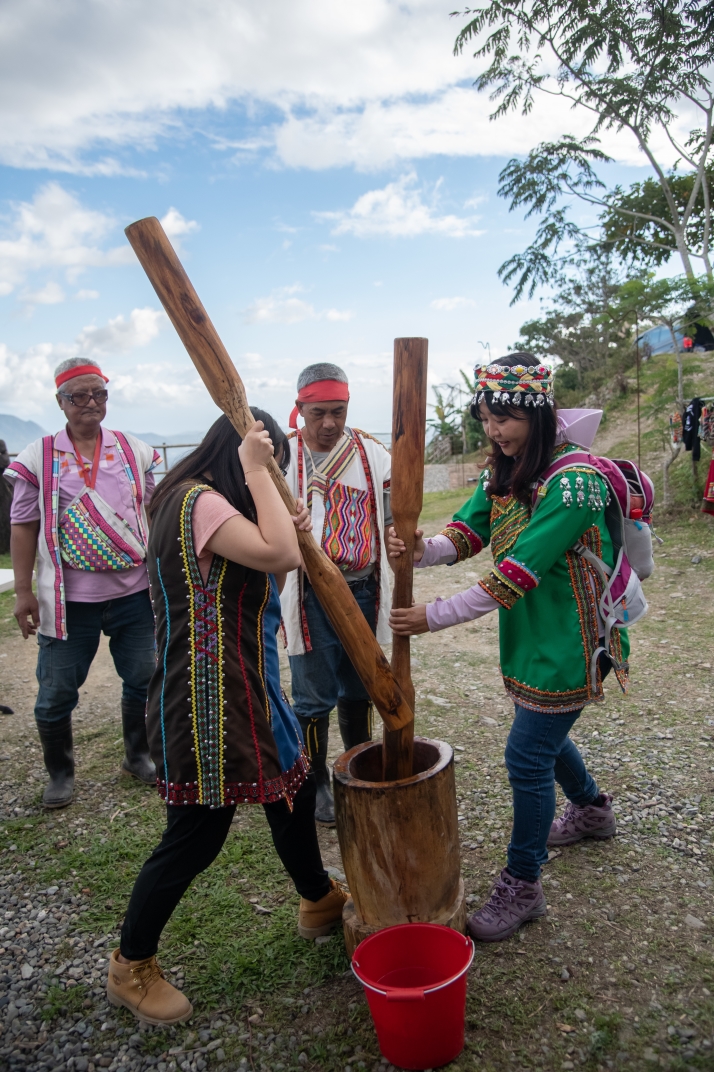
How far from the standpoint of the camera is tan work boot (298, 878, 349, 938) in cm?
264

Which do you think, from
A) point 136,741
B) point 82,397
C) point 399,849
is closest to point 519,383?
point 399,849

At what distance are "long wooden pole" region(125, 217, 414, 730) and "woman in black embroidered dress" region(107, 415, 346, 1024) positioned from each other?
7cm

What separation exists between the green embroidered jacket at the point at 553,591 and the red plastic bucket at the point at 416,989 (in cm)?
78

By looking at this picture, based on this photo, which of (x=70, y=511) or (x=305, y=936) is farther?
(x=70, y=511)

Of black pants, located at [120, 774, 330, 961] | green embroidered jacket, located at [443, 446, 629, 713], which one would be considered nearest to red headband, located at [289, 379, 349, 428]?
green embroidered jacket, located at [443, 446, 629, 713]

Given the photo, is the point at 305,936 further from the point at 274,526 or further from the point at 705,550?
the point at 705,550

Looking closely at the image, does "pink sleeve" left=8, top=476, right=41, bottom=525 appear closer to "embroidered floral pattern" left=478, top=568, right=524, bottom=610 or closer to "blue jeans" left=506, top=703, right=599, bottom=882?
"embroidered floral pattern" left=478, top=568, right=524, bottom=610

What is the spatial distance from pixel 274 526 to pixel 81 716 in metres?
3.65

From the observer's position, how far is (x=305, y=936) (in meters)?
2.66

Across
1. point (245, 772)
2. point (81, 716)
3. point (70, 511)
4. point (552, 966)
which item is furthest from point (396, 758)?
point (81, 716)

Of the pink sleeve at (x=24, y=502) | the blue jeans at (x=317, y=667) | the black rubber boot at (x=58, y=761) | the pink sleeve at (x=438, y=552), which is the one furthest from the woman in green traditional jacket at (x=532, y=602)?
the black rubber boot at (x=58, y=761)

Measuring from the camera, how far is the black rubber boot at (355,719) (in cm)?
340

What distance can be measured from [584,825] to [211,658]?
1874 mm

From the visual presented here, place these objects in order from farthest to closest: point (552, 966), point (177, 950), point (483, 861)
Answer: point (483, 861)
point (177, 950)
point (552, 966)
